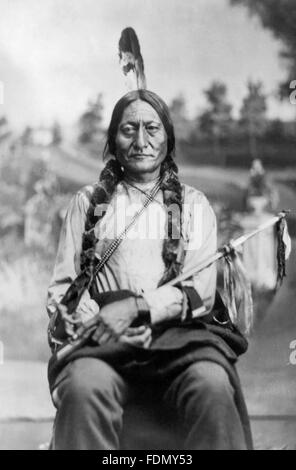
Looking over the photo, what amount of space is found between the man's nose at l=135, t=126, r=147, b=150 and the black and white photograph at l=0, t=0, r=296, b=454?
0.03ft

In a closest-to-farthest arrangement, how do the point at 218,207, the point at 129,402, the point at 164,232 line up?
1. the point at 129,402
2. the point at 164,232
3. the point at 218,207

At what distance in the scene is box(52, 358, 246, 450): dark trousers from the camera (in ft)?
12.7

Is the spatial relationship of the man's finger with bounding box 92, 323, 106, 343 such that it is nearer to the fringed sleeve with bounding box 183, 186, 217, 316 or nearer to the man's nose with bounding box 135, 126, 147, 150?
the fringed sleeve with bounding box 183, 186, 217, 316

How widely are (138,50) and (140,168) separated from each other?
27.9 inches

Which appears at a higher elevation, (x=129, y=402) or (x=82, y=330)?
(x=82, y=330)

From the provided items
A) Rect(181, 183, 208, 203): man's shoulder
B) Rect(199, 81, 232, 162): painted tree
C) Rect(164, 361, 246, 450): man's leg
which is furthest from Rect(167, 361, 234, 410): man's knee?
Rect(199, 81, 232, 162): painted tree

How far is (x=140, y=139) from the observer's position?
430cm

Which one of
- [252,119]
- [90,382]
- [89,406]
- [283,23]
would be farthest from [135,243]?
[283,23]

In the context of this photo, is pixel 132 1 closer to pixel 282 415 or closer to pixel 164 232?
pixel 164 232

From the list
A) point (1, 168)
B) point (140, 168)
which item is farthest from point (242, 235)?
point (1, 168)

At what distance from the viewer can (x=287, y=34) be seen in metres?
4.64

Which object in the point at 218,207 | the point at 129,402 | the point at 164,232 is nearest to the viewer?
the point at 129,402

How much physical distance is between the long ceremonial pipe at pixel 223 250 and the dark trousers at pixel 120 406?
43cm

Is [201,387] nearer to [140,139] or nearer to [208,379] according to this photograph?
[208,379]
